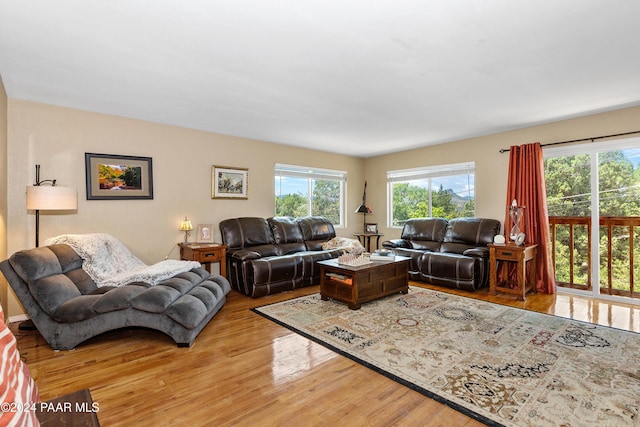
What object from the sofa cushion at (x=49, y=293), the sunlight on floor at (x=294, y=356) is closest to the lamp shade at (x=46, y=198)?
the sofa cushion at (x=49, y=293)

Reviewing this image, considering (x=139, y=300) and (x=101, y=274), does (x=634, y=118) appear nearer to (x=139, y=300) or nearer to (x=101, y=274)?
(x=139, y=300)

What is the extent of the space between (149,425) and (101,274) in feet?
6.68

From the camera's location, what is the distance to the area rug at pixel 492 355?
194 cm

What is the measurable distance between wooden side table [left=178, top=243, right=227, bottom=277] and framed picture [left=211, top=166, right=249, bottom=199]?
0.94 meters

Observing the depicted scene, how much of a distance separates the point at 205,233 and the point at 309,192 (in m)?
2.31

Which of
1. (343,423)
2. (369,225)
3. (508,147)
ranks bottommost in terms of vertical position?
(343,423)

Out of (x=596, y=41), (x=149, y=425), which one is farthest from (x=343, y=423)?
(x=596, y=41)

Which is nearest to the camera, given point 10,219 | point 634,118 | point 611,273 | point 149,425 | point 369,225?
point 149,425

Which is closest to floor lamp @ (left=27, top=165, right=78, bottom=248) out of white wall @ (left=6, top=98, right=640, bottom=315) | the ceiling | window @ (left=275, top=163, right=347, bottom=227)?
white wall @ (left=6, top=98, right=640, bottom=315)

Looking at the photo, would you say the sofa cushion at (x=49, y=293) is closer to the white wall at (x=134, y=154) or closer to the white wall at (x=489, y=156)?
the white wall at (x=134, y=154)

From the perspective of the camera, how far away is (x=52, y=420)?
3.49 feet

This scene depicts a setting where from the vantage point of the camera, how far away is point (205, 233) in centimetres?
478

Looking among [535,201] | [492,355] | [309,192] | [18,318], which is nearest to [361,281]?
[492,355]

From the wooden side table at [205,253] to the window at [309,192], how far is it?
5.33ft
